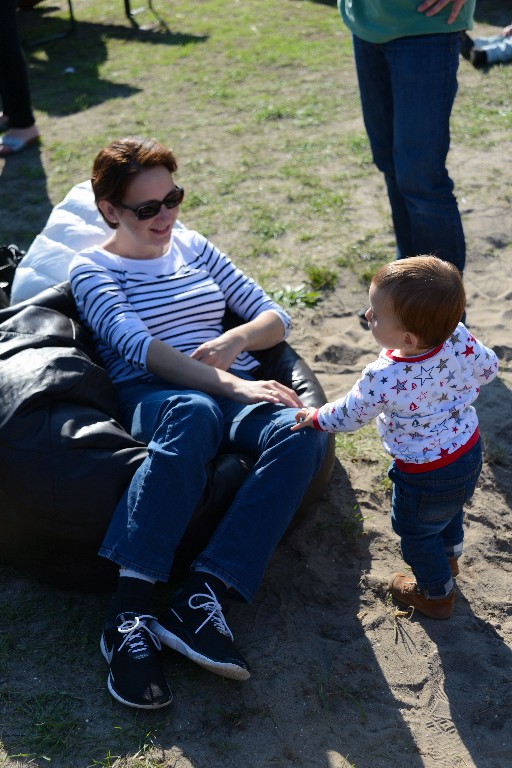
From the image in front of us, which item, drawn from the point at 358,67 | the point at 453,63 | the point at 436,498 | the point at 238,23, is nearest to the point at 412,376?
the point at 436,498

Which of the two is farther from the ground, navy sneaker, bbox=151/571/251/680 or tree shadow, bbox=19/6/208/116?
navy sneaker, bbox=151/571/251/680

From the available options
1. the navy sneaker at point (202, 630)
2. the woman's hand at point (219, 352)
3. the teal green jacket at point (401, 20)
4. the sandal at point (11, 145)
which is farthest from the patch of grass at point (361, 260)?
the sandal at point (11, 145)

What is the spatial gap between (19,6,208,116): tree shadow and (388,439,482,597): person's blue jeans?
20.9ft

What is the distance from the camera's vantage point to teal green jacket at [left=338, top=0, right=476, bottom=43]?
12.1 ft

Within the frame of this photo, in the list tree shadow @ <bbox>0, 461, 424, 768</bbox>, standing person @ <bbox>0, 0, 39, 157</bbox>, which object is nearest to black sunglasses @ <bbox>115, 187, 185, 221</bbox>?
tree shadow @ <bbox>0, 461, 424, 768</bbox>

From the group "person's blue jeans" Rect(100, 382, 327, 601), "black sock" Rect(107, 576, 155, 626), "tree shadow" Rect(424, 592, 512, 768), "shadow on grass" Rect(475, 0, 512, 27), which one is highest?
"person's blue jeans" Rect(100, 382, 327, 601)

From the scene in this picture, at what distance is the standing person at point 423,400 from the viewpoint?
2371mm

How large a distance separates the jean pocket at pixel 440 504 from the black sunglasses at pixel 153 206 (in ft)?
4.77

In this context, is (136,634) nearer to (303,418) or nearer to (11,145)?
(303,418)

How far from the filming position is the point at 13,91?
22.4 feet

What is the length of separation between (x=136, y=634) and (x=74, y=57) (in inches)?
341

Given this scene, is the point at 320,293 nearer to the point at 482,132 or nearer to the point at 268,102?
the point at 482,132

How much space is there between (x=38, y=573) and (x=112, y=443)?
21.1 inches

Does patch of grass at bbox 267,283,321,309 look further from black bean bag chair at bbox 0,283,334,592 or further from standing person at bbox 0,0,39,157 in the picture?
standing person at bbox 0,0,39,157
